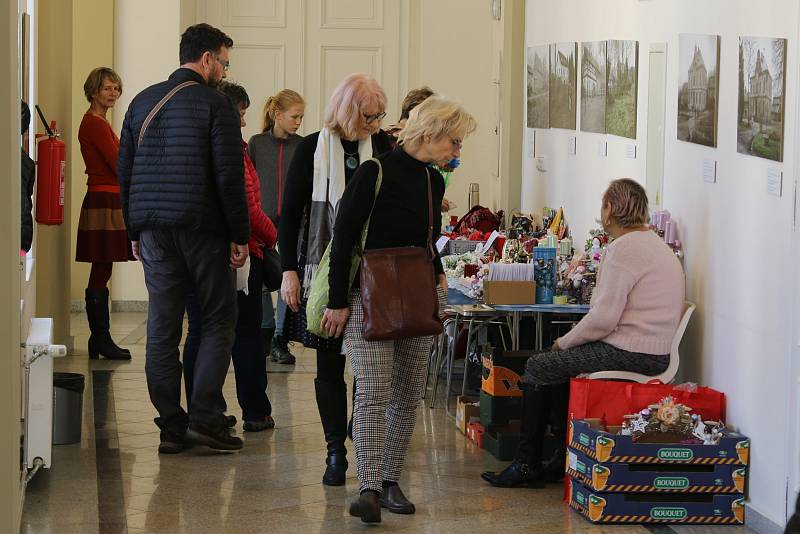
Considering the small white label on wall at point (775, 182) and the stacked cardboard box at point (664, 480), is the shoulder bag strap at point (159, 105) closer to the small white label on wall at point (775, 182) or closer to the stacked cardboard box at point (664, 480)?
the stacked cardboard box at point (664, 480)

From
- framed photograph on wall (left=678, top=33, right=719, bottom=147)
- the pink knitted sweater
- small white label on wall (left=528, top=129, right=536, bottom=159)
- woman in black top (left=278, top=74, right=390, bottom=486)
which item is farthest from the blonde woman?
the pink knitted sweater

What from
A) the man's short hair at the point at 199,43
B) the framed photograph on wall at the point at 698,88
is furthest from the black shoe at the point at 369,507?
the man's short hair at the point at 199,43

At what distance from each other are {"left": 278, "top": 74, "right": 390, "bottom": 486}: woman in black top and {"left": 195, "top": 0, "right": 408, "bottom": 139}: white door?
6723 millimetres

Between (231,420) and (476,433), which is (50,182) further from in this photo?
(476,433)

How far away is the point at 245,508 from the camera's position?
17.5 ft

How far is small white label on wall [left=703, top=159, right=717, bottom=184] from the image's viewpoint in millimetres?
5699

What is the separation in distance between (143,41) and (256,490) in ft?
21.5

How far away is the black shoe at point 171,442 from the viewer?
6246mm

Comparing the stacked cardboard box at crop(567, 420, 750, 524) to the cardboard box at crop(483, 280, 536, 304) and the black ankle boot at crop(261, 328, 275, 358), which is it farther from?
the black ankle boot at crop(261, 328, 275, 358)

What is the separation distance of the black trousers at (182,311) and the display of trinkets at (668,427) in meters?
1.89

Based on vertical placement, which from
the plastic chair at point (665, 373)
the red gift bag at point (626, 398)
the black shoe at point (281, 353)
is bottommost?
the black shoe at point (281, 353)

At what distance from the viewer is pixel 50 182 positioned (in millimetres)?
7395

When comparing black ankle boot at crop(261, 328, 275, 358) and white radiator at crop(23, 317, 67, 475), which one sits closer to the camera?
white radiator at crop(23, 317, 67, 475)

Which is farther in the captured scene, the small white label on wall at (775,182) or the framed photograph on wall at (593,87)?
the framed photograph on wall at (593,87)
